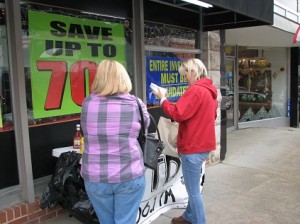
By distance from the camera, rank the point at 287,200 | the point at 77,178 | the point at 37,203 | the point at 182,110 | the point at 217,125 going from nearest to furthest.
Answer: the point at 182,110, the point at 77,178, the point at 37,203, the point at 287,200, the point at 217,125

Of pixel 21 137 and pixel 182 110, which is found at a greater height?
pixel 182 110

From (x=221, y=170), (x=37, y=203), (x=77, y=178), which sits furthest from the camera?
(x=221, y=170)

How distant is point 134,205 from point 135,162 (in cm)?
33

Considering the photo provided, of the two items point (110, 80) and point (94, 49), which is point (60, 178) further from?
point (94, 49)

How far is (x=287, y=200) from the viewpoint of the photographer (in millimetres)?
4574

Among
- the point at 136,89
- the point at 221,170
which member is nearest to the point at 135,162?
the point at 136,89

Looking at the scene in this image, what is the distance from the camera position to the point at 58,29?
13.0 feet

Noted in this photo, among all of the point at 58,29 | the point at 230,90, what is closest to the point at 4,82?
the point at 58,29

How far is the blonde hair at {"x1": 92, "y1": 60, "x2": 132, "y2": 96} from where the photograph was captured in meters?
2.35

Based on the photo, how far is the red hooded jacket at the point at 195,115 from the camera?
311 cm

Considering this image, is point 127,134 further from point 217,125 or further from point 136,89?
point 217,125

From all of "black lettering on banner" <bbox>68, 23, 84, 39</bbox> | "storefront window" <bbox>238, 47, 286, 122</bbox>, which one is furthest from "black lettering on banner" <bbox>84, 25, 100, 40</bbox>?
"storefront window" <bbox>238, 47, 286, 122</bbox>

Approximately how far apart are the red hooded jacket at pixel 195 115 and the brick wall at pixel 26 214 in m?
1.62

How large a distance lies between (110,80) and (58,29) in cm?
192
